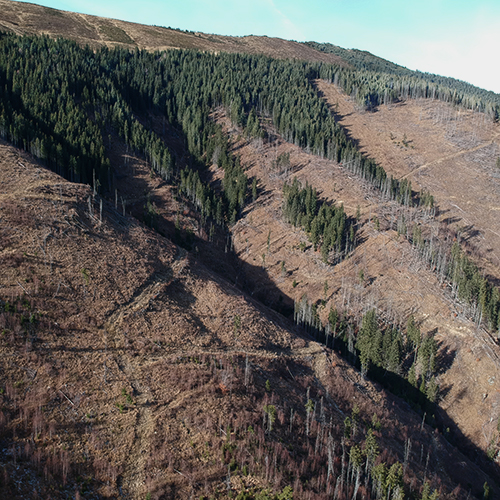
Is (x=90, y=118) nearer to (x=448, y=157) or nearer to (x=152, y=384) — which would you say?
(x=152, y=384)

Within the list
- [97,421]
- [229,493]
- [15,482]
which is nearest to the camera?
[15,482]

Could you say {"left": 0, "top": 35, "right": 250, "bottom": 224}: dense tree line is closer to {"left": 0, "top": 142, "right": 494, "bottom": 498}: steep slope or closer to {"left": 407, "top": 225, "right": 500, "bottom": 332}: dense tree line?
{"left": 0, "top": 142, "right": 494, "bottom": 498}: steep slope

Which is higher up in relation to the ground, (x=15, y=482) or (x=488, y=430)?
(x=15, y=482)

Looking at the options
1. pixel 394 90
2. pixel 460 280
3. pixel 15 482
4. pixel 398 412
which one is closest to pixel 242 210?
pixel 460 280

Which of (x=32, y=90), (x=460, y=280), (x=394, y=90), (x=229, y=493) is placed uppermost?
(x=394, y=90)

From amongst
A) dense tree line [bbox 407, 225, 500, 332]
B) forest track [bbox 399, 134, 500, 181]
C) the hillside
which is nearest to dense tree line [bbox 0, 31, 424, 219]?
the hillside

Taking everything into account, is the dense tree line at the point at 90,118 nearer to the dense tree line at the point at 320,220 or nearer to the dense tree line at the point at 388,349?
the dense tree line at the point at 320,220

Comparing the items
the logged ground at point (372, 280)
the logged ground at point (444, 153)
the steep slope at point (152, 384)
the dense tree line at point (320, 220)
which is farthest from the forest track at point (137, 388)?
the logged ground at point (444, 153)

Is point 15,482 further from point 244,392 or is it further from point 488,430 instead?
point 488,430
